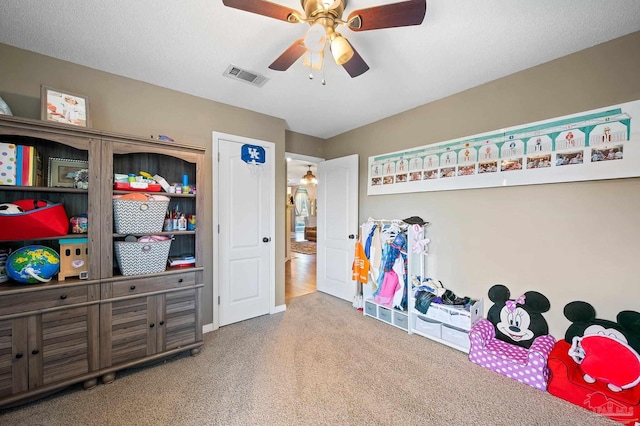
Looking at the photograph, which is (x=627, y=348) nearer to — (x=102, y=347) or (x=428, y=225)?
(x=428, y=225)

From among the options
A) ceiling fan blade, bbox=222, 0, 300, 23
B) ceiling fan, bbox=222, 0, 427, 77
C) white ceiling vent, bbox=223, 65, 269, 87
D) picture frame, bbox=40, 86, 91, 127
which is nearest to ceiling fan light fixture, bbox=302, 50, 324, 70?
ceiling fan, bbox=222, 0, 427, 77

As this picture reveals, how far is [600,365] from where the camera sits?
5.43 feet

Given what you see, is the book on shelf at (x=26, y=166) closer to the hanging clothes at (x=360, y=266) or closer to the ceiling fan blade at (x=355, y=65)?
the ceiling fan blade at (x=355, y=65)

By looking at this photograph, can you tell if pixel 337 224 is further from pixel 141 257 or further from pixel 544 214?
pixel 141 257

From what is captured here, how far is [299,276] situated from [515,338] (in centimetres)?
353

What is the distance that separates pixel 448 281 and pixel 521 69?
2036 mm

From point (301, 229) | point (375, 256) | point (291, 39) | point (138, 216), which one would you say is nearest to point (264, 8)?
point (291, 39)

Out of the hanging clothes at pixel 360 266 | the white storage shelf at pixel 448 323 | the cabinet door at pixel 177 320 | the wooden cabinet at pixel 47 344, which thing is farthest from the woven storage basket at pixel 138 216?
the white storage shelf at pixel 448 323

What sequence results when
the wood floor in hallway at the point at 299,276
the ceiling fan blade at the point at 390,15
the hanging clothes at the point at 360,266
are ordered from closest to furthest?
the ceiling fan blade at the point at 390,15, the hanging clothes at the point at 360,266, the wood floor in hallway at the point at 299,276

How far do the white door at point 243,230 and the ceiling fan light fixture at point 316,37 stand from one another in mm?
1770

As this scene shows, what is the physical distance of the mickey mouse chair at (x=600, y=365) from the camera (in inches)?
62.0

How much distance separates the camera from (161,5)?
4.96 ft

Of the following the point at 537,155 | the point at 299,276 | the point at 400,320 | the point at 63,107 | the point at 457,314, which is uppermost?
the point at 63,107

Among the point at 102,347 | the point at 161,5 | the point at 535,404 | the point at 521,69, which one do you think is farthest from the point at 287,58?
the point at 535,404
